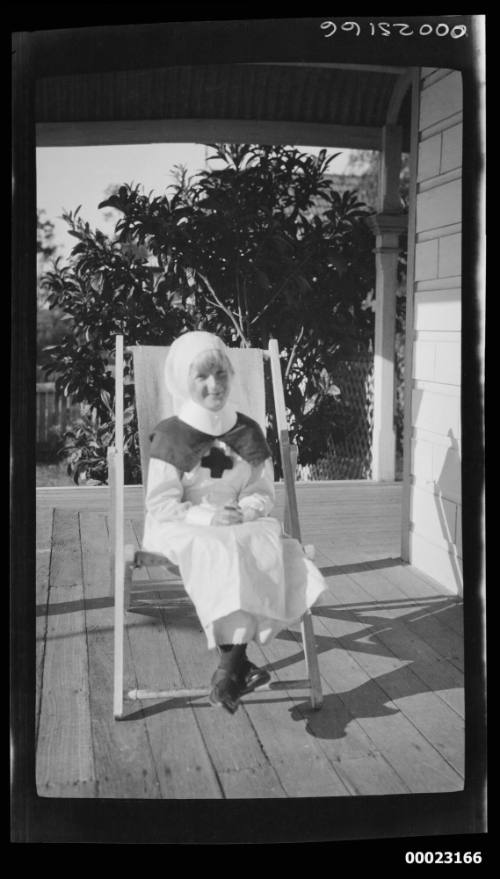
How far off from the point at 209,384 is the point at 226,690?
37.9 inches

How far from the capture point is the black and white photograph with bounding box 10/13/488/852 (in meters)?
2.37

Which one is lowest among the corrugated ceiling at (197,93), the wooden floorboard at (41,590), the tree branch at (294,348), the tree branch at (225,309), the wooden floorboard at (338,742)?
the wooden floorboard at (338,742)

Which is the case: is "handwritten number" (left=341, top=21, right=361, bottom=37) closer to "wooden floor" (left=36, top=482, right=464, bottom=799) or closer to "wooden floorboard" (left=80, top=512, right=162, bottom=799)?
"wooden floor" (left=36, top=482, right=464, bottom=799)

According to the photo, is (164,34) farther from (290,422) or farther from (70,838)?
(70,838)

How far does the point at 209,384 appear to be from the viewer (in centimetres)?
278

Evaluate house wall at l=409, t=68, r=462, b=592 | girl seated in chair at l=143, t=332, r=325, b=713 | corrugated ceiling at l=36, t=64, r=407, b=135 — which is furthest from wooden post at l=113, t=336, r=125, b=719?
house wall at l=409, t=68, r=462, b=592

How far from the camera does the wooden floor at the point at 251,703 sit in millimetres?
2408

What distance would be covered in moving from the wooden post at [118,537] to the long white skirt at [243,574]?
0.56 feet

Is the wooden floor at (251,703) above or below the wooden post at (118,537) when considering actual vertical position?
below

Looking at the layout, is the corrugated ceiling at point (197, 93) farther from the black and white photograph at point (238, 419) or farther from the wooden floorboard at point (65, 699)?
the wooden floorboard at point (65, 699)

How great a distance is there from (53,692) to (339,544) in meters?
2.00

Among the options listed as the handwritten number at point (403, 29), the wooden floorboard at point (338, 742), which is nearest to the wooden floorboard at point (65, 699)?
the wooden floorboard at point (338, 742)

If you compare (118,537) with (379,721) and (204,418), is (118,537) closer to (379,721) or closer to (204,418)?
(204,418)

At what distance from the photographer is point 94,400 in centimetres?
332
